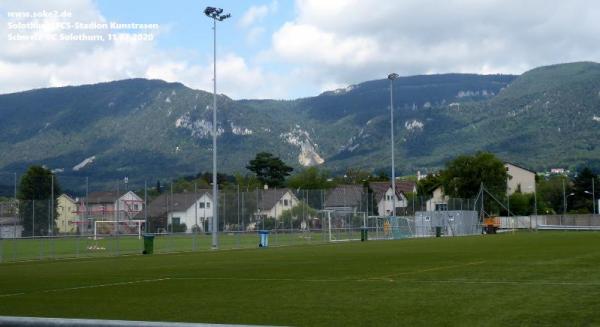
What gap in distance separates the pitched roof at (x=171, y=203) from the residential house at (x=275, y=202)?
4903 millimetres

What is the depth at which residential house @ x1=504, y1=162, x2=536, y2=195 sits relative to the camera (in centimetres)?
13450

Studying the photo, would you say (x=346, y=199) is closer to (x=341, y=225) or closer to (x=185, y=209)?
→ (x=341, y=225)

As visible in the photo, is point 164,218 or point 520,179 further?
point 520,179

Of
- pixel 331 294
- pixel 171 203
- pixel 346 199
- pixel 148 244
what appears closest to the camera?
pixel 331 294

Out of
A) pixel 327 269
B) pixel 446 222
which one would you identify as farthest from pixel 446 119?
pixel 327 269

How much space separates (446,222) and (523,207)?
147 feet

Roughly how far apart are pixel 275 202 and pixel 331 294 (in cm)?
3818

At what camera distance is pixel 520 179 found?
443 ft

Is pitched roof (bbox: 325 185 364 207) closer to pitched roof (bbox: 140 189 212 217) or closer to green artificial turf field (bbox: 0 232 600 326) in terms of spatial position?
pitched roof (bbox: 140 189 212 217)

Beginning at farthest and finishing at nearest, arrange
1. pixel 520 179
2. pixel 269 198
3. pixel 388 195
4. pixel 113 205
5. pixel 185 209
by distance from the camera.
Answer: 1. pixel 520 179
2. pixel 388 195
3. pixel 269 198
4. pixel 185 209
5. pixel 113 205

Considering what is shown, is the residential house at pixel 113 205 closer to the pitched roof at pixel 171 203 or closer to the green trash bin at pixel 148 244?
the pitched roof at pixel 171 203

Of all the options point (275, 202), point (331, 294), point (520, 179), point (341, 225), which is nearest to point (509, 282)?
point (331, 294)

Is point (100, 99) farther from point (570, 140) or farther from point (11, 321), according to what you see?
point (11, 321)

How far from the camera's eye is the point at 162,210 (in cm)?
4366
